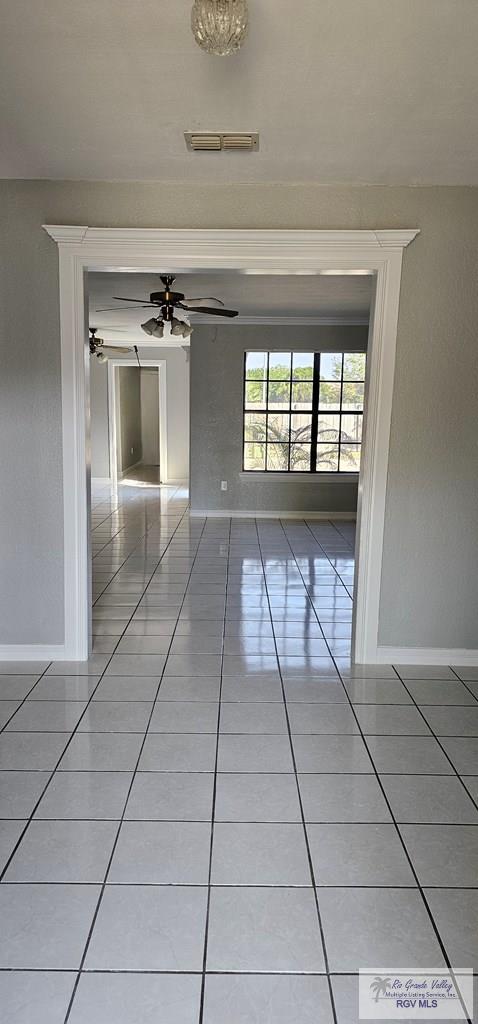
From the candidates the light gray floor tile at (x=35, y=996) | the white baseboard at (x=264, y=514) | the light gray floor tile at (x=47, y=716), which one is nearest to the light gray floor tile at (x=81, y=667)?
the light gray floor tile at (x=47, y=716)

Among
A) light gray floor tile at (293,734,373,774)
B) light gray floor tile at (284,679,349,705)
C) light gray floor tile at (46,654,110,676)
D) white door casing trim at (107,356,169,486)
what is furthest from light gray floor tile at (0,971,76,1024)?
white door casing trim at (107,356,169,486)

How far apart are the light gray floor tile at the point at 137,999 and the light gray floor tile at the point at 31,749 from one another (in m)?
0.98

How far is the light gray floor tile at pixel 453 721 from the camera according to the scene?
2.70 metres

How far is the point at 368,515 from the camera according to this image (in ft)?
10.7

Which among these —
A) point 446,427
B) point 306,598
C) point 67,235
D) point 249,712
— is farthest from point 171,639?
point 67,235

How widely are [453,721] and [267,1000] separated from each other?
5.24 ft

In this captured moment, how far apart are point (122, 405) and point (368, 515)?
853 centimetres

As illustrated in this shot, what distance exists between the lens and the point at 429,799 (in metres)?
2.22

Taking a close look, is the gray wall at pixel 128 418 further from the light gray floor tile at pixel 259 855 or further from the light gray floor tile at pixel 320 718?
the light gray floor tile at pixel 259 855

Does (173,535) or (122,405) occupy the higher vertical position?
(122,405)

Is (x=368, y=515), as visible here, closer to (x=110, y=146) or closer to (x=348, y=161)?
(x=348, y=161)

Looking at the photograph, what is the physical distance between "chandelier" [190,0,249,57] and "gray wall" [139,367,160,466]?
1159cm

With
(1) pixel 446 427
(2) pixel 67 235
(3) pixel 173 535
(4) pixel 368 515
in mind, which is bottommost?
(3) pixel 173 535

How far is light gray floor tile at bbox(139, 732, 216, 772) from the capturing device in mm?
2395
